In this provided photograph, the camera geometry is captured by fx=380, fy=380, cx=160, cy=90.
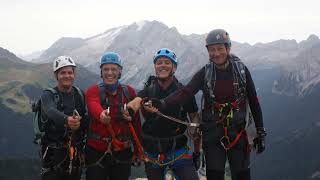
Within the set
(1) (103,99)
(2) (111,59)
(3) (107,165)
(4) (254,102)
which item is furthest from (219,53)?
(3) (107,165)

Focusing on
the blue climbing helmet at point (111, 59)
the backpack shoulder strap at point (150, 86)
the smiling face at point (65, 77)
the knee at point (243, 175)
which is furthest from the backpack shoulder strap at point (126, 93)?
the knee at point (243, 175)

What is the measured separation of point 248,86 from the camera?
10.2 m

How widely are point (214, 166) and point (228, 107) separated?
61.8 inches

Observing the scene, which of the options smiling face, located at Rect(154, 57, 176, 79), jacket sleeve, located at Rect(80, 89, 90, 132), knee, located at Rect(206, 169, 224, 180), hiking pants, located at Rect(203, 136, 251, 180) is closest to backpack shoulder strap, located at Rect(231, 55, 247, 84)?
hiking pants, located at Rect(203, 136, 251, 180)

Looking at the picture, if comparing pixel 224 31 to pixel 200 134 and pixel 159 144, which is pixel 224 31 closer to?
pixel 200 134

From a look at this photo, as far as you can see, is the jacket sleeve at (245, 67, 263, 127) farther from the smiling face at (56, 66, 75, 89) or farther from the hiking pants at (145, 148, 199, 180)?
the smiling face at (56, 66, 75, 89)

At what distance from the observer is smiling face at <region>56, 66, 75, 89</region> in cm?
1054

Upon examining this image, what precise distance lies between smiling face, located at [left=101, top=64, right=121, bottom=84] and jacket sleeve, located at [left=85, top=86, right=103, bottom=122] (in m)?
0.41

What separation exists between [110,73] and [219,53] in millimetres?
3149

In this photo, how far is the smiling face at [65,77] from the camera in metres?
10.5

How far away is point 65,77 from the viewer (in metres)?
10.6

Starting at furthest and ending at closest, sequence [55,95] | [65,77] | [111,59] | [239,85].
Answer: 1. [111,59]
2. [65,77]
3. [55,95]
4. [239,85]

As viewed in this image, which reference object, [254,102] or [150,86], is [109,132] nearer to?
[150,86]

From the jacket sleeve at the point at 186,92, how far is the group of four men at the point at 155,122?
27 millimetres
